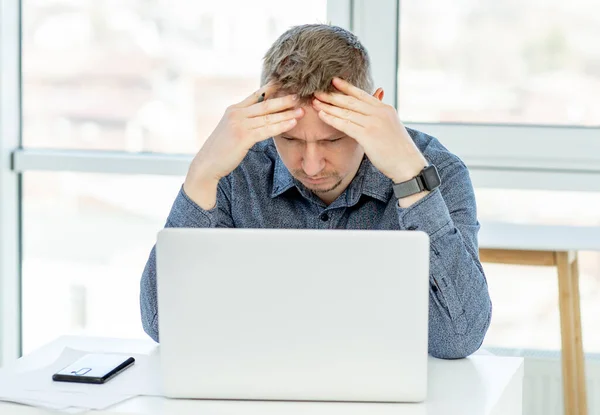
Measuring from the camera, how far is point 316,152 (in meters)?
1.69

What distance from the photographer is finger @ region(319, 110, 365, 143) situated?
1613 millimetres

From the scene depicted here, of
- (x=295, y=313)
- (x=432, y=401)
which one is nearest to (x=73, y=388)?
(x=295, y=313)

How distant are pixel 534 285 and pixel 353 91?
1.48 meters

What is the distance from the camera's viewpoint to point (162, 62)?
3.11m

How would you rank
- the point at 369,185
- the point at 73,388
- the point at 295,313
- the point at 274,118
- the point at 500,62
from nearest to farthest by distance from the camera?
the point at 295,313
the point at 73,388
the point at 274,118
the point at 369,185
the point at 500,62

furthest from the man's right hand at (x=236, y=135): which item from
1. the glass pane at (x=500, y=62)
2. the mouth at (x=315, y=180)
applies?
the glass pane at (x=500, y=62)

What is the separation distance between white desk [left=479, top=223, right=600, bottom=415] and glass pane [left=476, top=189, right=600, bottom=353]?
0.69 feet

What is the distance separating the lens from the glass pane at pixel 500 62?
2.81 metres

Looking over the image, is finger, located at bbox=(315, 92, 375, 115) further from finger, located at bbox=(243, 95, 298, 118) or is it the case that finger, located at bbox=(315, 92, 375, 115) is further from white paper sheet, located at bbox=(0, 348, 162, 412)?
white paper sheet, located at bbox=(0, 348, 162, 412)

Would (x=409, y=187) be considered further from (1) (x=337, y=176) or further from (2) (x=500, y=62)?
(2) (x=500, y=62)

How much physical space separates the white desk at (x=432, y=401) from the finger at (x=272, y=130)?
0.42 metres

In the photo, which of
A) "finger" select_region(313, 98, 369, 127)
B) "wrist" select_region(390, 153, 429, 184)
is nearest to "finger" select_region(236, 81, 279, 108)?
"finger" select_region(313, 98, 369, 127)

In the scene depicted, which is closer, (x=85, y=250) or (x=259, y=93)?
(x=259, y=93)

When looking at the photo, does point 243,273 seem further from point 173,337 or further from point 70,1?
point 70,1
